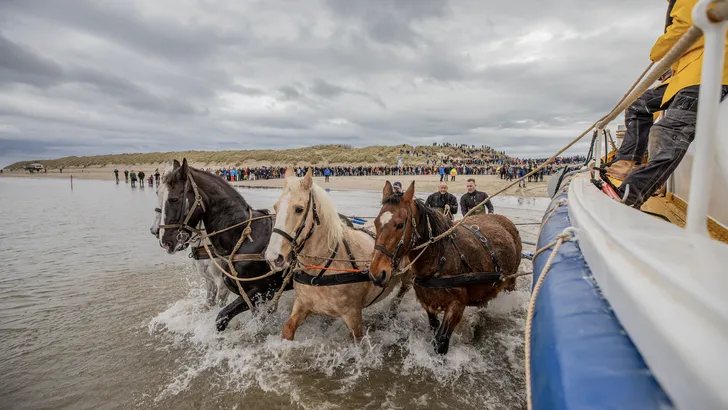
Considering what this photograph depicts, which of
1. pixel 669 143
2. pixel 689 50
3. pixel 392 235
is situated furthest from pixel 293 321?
pixel 689 50

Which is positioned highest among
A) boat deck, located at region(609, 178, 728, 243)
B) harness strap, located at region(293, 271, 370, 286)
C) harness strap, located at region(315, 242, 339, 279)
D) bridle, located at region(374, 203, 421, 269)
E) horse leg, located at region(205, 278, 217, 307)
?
boat deck, located at region(609, 178, 728, 243)

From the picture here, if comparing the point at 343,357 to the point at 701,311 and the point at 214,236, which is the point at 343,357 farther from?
the point at 701,311

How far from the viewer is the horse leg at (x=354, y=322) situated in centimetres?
386

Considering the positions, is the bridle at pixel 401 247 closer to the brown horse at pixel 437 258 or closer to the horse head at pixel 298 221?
the brown horse at pixel 437 258

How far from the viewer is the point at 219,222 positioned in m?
4.40

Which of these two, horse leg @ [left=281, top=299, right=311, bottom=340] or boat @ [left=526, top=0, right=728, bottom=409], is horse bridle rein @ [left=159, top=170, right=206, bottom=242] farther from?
boat @ [left=526, top=0, right=728, bottom=409]

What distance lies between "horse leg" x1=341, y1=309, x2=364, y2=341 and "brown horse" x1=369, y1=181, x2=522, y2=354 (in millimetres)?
742

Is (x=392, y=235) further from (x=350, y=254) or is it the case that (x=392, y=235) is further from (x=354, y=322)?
(x=354, y=322)

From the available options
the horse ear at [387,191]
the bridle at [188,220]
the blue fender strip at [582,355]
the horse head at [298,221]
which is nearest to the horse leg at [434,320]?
the horse head at [298,221]

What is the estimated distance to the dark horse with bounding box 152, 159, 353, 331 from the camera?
414 cm

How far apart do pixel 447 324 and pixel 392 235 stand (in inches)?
48.3

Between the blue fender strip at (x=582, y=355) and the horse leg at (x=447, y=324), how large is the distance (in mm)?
2113

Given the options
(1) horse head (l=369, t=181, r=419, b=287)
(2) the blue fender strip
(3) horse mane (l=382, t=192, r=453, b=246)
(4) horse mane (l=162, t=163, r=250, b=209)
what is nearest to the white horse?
(4) horse mane (l=162, t=163, r=250, b=209)

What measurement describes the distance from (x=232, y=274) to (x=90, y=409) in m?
1.78
